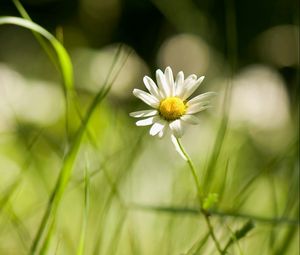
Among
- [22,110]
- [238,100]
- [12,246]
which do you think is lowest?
[12,246]

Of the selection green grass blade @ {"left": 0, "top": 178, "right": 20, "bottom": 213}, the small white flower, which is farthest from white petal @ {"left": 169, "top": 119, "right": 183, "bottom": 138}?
green grass blade @ {"left": 0, "top": 178, "right": 20, "bottom": 213}

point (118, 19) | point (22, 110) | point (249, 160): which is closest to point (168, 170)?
point (249, 160)

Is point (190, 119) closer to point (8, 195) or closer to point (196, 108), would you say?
point (196, 108)

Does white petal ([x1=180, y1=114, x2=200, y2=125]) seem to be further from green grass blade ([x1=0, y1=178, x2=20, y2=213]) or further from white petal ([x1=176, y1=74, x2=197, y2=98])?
green grass blade ([x1=0, y1=178, x2=20, y2=213])

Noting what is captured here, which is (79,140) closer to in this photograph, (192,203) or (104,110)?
(192,203)

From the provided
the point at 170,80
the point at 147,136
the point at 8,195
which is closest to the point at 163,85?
the point at 170,80

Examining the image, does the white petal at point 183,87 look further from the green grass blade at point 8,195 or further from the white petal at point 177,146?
the green grass blade at point 8,195

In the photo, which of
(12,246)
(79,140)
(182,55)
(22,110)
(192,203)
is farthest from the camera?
(182,55)
